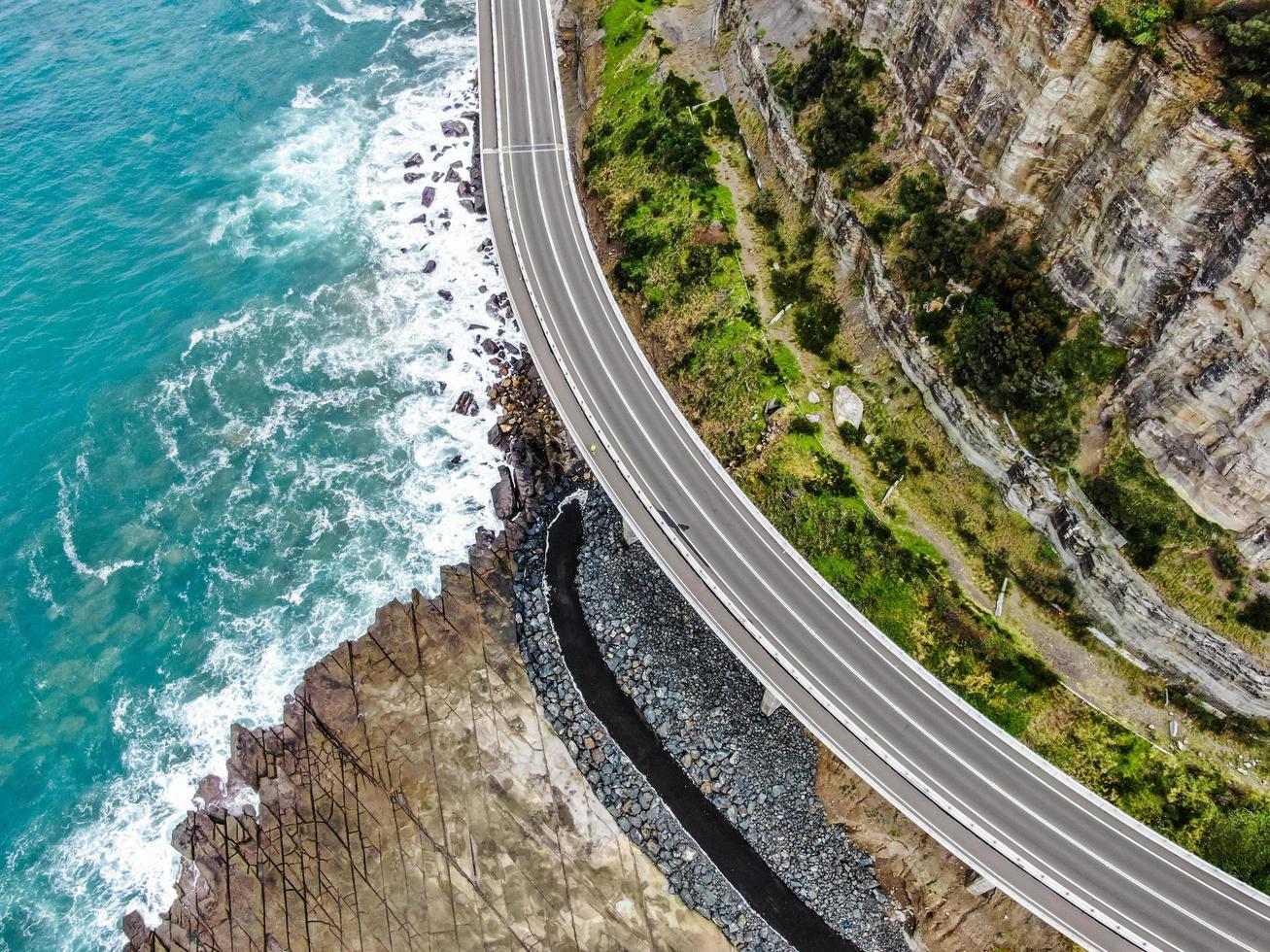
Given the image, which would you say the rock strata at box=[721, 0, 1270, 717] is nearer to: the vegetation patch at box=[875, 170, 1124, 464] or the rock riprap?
the vegetation patch at box=[875, 170, 1124, 464]

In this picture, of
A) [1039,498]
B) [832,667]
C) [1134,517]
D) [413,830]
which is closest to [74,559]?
[413,830]

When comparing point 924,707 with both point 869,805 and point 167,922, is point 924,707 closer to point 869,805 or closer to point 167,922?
point 869,805

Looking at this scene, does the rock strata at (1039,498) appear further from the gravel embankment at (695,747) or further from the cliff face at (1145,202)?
the gravel embankment at (695,747)

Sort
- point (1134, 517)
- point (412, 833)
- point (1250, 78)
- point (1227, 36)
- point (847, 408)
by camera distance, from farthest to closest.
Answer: point (847, 408), point (412, 833), point (1134, 517), point (1227, 36), point (1250, 78)

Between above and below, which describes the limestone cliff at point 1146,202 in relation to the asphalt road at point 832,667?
above

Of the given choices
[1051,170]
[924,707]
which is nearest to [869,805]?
[924,707]

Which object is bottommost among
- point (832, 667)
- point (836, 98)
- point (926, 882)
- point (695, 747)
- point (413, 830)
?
point (413, 830)

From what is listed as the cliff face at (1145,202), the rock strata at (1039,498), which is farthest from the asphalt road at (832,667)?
the cliff face at (1145,202)

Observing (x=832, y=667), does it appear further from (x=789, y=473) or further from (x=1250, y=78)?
(x=1250, y=78)
